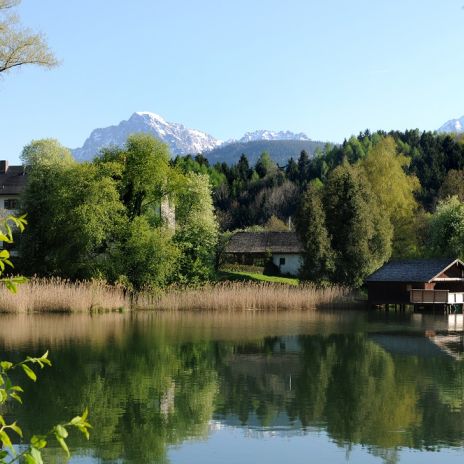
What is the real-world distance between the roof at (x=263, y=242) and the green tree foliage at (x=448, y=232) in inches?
712

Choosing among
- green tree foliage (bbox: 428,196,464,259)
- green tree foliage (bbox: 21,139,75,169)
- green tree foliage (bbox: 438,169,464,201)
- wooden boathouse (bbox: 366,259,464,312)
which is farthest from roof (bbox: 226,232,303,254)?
green tree foliage (bbox: 21,139,75,169)

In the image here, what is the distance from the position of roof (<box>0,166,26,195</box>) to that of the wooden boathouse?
32.8 m

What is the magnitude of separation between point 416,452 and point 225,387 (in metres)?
6.52

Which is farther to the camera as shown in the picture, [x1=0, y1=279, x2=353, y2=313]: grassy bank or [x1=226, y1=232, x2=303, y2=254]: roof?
[x1=226, y1=232, x2=303, y2=254]: roof

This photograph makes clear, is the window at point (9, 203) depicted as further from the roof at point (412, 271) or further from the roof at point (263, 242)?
the roof at point (412, 271)

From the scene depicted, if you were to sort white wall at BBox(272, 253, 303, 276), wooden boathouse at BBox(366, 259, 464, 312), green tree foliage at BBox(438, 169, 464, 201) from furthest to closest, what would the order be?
1. green tree foliage at BBox(438, 169, 464, 201)
2. white wall at BBox(272, 253, 303, 276)
3. wooden boathouse at BBox(366, 259, 464, 312)

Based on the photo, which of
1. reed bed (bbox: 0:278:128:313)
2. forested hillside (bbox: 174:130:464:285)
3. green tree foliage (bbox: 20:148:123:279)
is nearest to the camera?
reed bed (bbox: 0:278:128:313)

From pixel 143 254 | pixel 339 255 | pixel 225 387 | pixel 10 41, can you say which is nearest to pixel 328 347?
pixel 225 387

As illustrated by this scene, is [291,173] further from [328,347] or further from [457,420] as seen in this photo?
[457,420]

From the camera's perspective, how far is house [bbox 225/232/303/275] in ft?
237

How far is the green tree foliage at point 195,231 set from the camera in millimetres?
48719

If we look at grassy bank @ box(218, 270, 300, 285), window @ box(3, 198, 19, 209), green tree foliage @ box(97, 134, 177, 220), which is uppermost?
green tree foliage @ box(97, 134, 177, 220)

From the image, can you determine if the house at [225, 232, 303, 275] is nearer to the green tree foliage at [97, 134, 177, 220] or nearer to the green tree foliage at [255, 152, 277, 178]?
the green tree foliage at [97, 134, 177, 220]

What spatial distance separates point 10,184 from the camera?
6794cm
